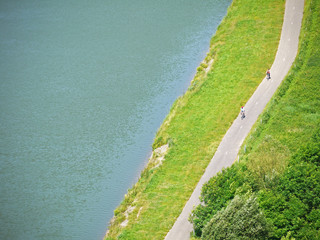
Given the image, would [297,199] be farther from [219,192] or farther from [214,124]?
[214,124]

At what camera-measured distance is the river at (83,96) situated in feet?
177

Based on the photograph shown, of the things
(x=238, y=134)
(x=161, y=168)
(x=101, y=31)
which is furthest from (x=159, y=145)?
(x=101, y=31)

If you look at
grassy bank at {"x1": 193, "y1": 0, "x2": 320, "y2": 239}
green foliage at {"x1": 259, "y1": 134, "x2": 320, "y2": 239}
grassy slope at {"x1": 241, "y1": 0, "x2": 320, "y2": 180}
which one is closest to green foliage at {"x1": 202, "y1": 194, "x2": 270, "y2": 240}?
grassy bank at {"x1": 193, "y1": 0, "x2": 320, "y2": 239}

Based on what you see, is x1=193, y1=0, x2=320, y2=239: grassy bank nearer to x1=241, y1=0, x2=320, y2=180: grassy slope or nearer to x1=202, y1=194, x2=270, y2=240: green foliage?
x1=241, y1=0, x2=320, y2=180: grassy slope

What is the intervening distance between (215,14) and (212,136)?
1891 inches

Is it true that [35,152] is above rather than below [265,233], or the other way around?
above

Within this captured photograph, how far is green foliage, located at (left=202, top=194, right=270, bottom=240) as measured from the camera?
120 feet

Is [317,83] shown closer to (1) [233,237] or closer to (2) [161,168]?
(2) [161,168]

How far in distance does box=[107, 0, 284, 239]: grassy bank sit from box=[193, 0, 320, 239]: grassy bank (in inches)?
231

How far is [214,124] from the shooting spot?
2377 inches

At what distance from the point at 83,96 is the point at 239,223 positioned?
44.2m

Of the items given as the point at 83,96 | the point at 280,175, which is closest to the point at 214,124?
the point at 280,175

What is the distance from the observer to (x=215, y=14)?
97.6m

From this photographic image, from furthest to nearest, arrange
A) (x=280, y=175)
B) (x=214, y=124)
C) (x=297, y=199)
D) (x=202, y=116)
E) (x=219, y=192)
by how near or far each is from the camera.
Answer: (x=202, y=116) → (x=214, y=124) → (x=219, y=192) → (x=280, y=175) → (x=297, y=199)
